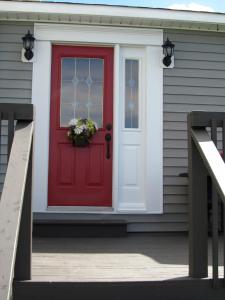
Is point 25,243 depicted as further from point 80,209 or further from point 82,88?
point 82,88

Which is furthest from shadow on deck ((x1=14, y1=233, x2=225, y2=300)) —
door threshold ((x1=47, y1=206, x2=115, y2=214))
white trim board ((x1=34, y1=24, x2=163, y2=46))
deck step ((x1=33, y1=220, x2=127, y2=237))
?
white trim board ((x1=34, y1=24, x2=163, y2=46))

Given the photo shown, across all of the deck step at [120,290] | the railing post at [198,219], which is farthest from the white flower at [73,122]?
the deck step at [120,290]

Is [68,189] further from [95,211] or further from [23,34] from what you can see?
[23,34]

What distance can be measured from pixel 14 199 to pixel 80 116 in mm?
3575

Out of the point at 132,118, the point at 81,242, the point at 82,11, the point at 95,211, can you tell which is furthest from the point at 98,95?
the point at 81,242

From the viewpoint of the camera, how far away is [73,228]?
5246mm

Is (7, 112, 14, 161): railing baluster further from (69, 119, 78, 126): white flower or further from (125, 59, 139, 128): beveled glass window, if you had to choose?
(125, 59, 139, 128): beveled glass window

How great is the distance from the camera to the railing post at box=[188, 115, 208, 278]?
307 centimetres

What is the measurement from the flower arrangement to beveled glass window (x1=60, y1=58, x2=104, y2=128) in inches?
5.4

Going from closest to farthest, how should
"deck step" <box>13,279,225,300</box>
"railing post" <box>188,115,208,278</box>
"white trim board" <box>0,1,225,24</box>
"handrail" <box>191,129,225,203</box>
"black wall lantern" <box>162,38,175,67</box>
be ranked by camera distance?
1. "handrail" <box>191,129,225,203</box>
2. "deck step" <box>13,279,225,300</box>
3. "railing post" <box>188,115,208,278</box>
4. "white trim board" <box>0,1,225,24</box>
5. "black wall lantern" <box>162,38,175,67</box>

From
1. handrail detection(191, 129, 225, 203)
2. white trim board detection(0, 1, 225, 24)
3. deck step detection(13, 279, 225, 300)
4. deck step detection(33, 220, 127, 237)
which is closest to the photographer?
handrail detection(191, 129, 225, 203)

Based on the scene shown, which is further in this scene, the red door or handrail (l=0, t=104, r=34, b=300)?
the red door

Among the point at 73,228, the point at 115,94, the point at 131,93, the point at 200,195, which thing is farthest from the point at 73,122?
the point at 200,195

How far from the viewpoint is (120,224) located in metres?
5.35
